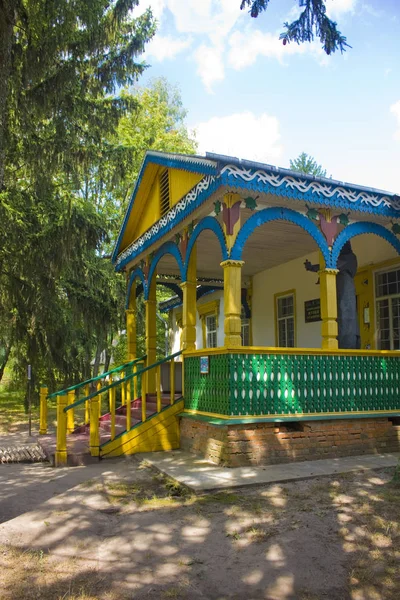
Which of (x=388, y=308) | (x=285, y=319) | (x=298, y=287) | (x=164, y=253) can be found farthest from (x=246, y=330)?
(x=388, y=308)

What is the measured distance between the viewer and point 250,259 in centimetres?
1255

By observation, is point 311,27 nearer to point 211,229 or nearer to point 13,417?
point 211,229

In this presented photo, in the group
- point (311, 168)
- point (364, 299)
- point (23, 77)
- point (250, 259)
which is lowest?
point (364, 299)

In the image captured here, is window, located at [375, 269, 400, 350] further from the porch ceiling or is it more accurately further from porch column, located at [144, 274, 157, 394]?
porch column, located at [144, 274, 157, 394]

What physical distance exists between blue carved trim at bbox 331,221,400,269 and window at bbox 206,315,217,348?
7.73 meters

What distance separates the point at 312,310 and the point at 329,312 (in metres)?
3.48

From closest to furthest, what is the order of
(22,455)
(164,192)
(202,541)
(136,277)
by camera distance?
(202,541) < (22,455) < (164,192) < (136,277)

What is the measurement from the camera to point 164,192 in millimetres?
10953

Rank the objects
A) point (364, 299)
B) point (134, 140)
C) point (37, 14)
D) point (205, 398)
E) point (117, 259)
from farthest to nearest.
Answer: point (134, 140)
point (117, 259)
point (364, 299)
point (37, 14)
point (205, 398)

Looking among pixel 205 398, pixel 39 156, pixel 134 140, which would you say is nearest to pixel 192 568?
pixel 205 398

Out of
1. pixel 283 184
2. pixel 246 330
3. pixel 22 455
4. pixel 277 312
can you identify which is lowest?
Result: pixel 22 455

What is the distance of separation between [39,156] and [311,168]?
34.0 meters

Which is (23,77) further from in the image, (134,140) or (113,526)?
(134,140)

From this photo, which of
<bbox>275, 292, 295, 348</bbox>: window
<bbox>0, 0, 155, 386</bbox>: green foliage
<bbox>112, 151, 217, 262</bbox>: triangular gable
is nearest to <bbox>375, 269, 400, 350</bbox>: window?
<bbox>275, 292, 295, 348</bbox>: window
